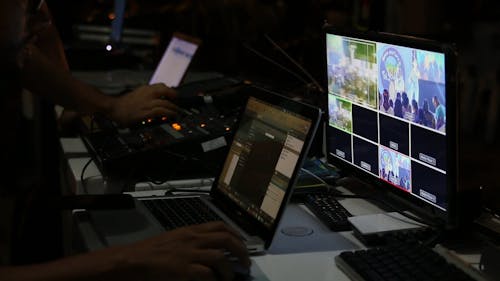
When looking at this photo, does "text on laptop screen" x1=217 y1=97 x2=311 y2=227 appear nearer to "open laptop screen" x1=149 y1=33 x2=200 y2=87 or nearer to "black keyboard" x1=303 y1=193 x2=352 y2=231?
"black keyboard" x1=303 y1=193 x2=352 y2=231

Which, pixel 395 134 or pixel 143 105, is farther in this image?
pixel 143 105

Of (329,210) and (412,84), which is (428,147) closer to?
(412,84)

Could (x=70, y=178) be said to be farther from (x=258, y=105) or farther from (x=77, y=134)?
(x=258, y=105)

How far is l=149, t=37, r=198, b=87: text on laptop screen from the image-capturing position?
281cm

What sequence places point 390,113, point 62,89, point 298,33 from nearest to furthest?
point 390,113 → point 62,89 → point 298,33

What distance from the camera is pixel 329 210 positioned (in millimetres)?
1705

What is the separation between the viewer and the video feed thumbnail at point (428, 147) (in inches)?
57.4

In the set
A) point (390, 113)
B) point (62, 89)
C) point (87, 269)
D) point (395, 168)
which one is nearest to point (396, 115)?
point (390, 113)

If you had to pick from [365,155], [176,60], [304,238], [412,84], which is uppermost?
[412,84]

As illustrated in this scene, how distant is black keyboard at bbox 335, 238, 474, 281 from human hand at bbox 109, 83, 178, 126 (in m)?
0.94

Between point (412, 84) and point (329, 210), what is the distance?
Answer: 0.38 m

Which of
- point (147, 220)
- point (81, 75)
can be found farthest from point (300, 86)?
point (81, 75)

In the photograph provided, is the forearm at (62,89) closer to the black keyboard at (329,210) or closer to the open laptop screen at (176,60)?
the open laptop screen at (176,60)

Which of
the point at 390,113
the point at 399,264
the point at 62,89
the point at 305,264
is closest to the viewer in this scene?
the point at 399,264
